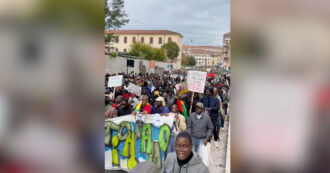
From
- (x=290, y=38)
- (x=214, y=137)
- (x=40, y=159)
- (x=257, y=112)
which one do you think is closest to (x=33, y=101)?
(x=40, y=159)

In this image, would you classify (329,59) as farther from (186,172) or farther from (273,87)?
(186,172)

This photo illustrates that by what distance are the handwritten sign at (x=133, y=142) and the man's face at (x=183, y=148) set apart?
186 cm

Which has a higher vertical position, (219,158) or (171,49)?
(171,49)

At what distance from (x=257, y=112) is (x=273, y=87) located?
4.1 inches

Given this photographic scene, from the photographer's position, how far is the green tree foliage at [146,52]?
21.5 meters

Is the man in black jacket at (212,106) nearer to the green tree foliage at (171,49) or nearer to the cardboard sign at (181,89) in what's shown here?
the cardboard sign at (181,89)

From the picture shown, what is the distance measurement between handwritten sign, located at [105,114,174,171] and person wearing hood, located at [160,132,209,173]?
73.7 inches

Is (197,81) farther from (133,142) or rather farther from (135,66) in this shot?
(135,66)

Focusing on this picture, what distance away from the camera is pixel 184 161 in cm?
285

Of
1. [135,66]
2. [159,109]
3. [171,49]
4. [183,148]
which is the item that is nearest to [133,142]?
[159,109]

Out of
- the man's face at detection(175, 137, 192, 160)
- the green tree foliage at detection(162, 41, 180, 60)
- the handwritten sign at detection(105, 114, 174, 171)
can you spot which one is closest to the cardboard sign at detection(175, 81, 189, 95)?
the handwritten sign at detection(105, 114, 174, 171)

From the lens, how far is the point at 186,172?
2.74 meters

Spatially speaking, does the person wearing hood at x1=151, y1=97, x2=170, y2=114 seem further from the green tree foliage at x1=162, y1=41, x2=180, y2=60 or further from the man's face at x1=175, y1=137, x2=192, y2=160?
the green tree foliage at x1=162, y1=41, x2=180, y2=60

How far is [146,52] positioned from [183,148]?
20156mm
